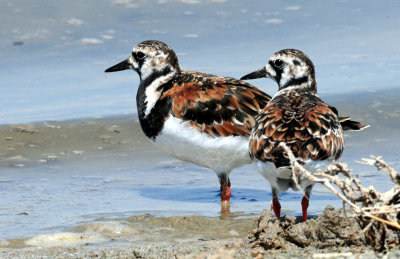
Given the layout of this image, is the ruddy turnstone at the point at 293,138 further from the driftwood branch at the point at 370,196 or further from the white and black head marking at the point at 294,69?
the driftwood branch at the point at 370,196

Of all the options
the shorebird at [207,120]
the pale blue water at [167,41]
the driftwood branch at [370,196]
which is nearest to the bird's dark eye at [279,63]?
the shorebird at [207,120]

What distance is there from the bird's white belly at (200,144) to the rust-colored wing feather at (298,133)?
832 mm

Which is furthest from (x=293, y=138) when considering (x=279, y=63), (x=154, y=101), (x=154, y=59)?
(x=154, y=59)

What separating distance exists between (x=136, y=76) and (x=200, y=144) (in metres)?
4.54

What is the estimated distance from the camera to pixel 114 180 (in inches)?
262

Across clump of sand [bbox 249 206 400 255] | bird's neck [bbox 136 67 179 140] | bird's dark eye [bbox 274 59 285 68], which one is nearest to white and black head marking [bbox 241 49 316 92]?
bird's dark eye [bbox 274 59 285 68]

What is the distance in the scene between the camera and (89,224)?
197 inches

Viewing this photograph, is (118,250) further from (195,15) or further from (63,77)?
(195,15)

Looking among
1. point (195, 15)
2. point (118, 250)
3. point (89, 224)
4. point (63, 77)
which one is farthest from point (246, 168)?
point (195, 15)

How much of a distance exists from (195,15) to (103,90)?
2.54 meters

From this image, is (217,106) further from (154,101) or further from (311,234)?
(311,234)

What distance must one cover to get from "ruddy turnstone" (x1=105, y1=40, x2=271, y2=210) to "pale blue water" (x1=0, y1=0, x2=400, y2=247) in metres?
0.40

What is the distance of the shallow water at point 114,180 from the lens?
5230 millimetres

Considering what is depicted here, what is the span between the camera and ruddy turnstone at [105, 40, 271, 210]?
5664 millimetres
